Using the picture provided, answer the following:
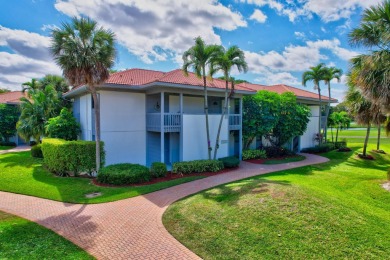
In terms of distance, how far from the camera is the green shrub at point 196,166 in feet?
47.9

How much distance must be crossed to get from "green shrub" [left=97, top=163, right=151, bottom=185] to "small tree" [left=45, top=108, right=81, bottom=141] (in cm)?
620

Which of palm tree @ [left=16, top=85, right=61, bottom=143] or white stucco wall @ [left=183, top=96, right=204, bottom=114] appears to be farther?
palm tree @ [left=16, top=85, right=61, bottom=143]

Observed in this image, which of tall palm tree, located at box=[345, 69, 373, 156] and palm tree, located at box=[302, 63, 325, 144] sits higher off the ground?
palm tree, located at box=[302, 63, 325, 144]

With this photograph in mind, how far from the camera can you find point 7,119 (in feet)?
84.4

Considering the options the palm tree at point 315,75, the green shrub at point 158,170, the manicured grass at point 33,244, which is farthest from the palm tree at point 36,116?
the palm tree at point 315,75

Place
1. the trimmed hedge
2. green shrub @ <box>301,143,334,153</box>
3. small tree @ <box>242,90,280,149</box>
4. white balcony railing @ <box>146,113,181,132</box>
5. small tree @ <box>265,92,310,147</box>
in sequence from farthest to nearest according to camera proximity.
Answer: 1. green shrub @ <box>301,143,334,153</box>
2. small tree @ <box>265,92,310,147</box>
3. small tree @ <box>242,90,280,149</box>
4. white balcony railing @ <box>146,113,181,132</box>
5. the trimmed hedge

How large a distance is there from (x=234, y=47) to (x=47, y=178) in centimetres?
1344

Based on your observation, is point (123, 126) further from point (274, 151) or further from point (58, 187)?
point (274, 151)

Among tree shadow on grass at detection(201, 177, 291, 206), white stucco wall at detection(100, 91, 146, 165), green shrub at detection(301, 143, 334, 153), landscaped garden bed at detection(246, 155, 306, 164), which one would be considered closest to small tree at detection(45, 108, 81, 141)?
white stucco wall at detection(100, 91, 146, 165)

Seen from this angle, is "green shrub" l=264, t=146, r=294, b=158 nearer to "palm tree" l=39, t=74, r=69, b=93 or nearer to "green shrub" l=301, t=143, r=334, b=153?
"green shrub" l=301, t=143, r=334, b=153

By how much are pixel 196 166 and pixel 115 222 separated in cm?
781

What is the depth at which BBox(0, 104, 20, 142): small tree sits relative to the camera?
25.7 metres

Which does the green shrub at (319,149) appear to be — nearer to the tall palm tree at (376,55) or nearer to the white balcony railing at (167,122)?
the tall palm tree at (376,55)

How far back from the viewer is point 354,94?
20047mm
